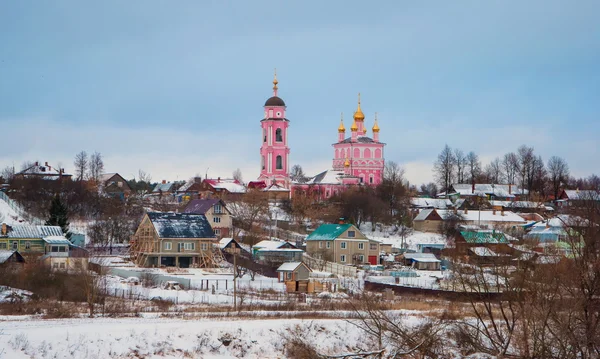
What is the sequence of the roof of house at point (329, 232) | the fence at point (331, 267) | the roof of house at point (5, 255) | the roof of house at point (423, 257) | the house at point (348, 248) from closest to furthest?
the roof of house at point (5, 255) → the fence at point (331, 267) → the roof of house at point (423, 257) → the house at point (348, 248) → the roof of house at point (329, 232)

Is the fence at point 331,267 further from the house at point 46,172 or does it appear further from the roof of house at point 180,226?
the house at point 46,172

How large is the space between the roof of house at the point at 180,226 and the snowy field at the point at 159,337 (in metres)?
20.7

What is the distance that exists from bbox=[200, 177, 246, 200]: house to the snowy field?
1807 inches

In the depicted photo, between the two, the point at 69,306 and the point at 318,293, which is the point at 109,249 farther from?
the point at 69,306

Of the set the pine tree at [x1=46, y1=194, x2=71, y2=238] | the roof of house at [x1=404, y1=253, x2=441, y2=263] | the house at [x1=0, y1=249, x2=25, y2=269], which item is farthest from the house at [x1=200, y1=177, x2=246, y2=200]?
the house at [x1=0, y1=249, x2=25, y2=269]

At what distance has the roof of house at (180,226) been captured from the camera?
4950cm

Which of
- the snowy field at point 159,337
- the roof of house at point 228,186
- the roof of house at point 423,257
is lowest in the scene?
the snowy field at point 159,337

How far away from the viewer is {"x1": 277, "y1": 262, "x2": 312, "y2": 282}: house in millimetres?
42125

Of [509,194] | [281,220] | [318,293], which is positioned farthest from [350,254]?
[509,194]

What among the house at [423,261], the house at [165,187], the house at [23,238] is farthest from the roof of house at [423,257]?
the house at [165,187]

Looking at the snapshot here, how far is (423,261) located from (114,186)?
42975 mm

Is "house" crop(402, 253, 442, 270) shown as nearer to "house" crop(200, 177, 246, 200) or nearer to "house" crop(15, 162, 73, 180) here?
"house" crop(200, 177, 246, 200)

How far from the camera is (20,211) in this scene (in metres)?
60.0

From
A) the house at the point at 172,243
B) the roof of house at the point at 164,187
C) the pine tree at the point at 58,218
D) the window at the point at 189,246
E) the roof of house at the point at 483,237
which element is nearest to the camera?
the roof of house at the point at 483,237
